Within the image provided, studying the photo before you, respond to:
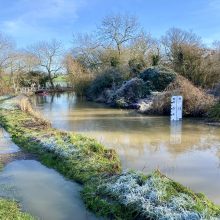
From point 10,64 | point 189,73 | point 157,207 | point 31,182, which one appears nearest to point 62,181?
point 31,182

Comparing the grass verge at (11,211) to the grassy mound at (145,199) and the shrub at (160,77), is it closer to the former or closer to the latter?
the grassy mound at (145,199)

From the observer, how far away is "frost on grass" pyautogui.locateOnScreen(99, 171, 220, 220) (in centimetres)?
306

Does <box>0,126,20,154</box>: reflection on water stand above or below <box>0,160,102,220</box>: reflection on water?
above

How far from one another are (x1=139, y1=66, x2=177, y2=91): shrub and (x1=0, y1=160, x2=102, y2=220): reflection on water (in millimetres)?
14420

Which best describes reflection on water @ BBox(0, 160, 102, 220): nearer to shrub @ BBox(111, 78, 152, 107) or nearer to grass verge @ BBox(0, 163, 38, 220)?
grass verge @ BBox(0, 163, 38, 220)

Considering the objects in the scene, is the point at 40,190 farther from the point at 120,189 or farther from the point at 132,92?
the point at 132,92

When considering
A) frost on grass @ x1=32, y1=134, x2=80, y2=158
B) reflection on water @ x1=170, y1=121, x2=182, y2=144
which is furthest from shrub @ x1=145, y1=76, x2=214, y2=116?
frost on grass @ x1=32, y1=134, x2=80, y2=158

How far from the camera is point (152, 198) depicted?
3.47 metres

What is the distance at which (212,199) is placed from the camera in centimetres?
399

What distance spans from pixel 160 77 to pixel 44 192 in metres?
15.6

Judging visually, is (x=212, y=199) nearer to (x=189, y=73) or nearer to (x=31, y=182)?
(x=31, y=182)

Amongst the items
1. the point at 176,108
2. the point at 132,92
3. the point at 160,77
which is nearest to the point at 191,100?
the point at 176,108

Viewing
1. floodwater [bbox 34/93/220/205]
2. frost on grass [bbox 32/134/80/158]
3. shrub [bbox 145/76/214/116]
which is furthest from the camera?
shrub [bbox 145/76/214/116]

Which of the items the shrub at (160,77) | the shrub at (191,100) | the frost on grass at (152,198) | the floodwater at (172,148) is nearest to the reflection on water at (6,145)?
the floodwater at (172,148)
